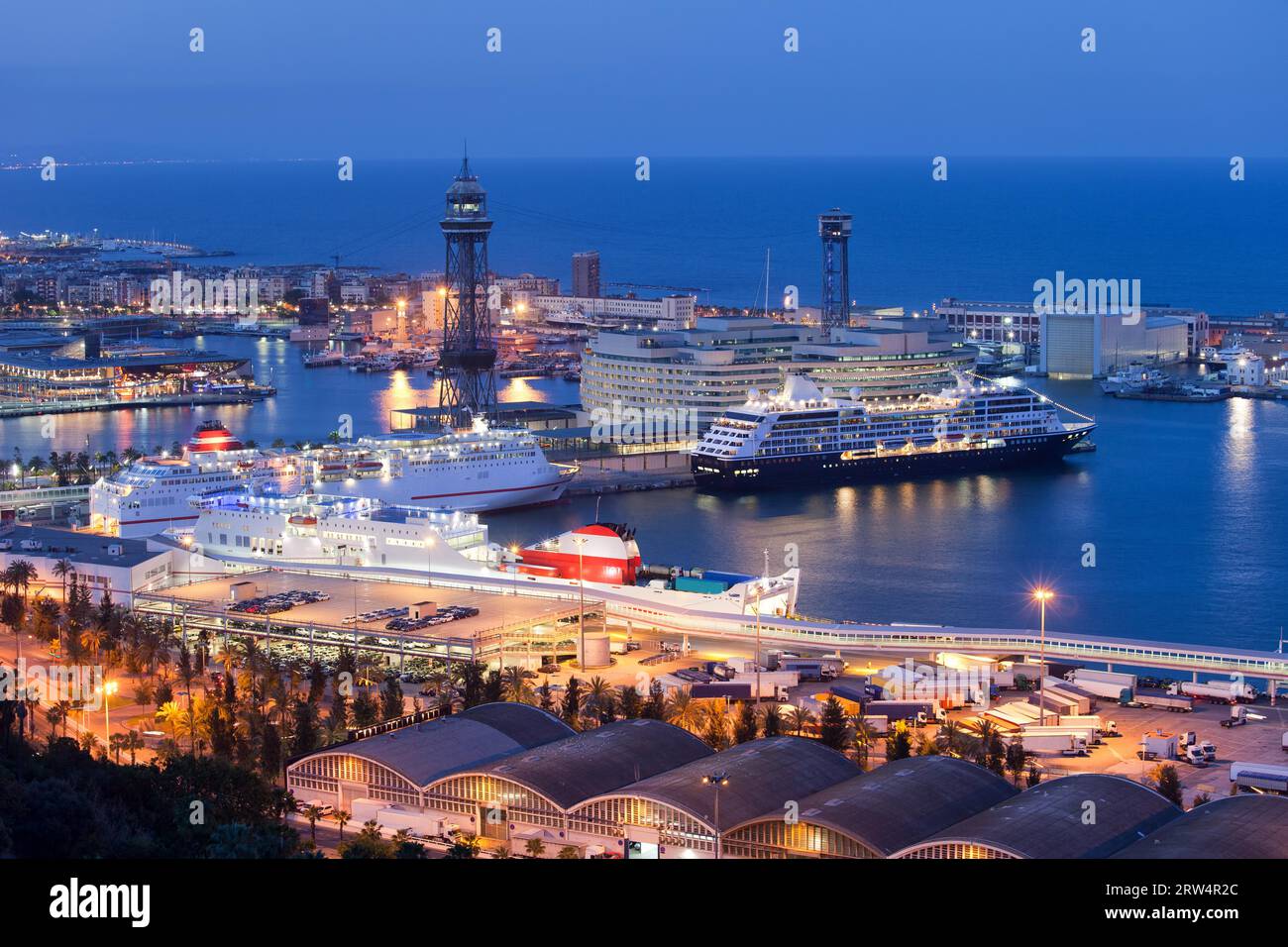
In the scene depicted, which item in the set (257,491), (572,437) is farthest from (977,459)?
(257,491)

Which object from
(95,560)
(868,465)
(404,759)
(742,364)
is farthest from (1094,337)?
(404,759)

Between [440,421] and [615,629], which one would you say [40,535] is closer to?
[615,629]

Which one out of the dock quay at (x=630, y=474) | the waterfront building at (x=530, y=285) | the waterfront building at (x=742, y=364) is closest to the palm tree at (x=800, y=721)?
the dock quay at (x=630, y=474)

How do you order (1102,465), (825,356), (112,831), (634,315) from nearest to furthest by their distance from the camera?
(112,831), (1102,465), (825,356), (634,315)

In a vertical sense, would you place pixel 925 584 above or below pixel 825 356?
below

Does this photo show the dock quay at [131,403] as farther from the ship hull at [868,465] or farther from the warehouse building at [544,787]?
the warehouse building at [544,787]

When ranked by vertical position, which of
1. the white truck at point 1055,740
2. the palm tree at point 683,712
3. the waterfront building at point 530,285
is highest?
the waterfront building at point 530,285

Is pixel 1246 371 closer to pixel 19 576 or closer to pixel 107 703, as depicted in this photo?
pixel 19 576
